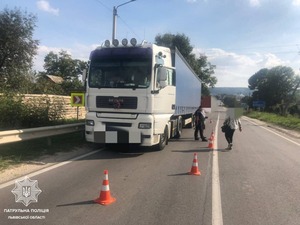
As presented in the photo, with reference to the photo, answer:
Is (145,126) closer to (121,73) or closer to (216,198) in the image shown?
(121,73)

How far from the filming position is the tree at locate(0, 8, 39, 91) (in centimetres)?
2398

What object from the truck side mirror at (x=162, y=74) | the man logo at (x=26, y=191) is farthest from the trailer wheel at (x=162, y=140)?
the man logo at (x=26, y=191)

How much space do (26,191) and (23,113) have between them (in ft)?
26.5

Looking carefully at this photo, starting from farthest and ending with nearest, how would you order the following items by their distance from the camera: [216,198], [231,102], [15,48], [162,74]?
[15,48]
[231,102]
[162,74]
[216,198]

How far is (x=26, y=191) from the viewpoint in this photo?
632 centimetres

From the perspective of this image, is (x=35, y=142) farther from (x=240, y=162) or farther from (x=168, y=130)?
(x=240, y=162)

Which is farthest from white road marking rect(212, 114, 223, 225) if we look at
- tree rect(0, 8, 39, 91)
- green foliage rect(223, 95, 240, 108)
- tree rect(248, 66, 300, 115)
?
tree rect(248, 66, 300, 115)

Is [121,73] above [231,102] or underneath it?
above

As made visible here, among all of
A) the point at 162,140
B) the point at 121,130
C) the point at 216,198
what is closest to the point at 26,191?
the point at 216,198

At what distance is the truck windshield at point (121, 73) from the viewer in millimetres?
10594

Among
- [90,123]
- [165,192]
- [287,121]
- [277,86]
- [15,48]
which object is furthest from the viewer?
[277,86]

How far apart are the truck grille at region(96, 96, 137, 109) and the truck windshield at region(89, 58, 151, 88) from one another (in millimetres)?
359

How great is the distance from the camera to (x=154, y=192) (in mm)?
6555

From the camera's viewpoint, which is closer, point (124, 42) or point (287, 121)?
point (124, 42)
